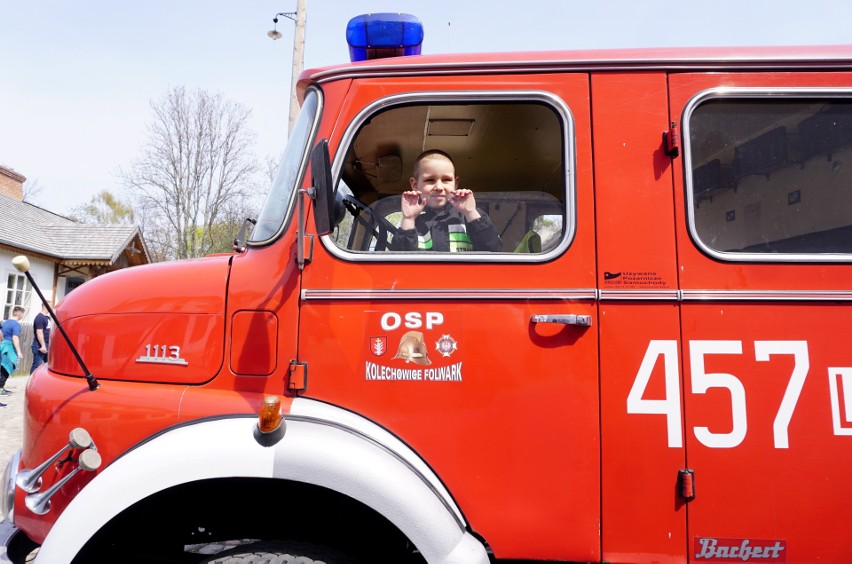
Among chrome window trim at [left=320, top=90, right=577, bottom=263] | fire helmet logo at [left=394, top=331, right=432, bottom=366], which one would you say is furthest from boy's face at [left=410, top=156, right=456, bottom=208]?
fire helmet logo at [left=394, top=331, right=432, bottom=366]

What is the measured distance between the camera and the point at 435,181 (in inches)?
88.7

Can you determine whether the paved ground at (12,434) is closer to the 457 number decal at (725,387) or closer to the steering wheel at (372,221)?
the steering wheel at (372,221)

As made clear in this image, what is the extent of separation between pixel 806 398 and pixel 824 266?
472 millimetres

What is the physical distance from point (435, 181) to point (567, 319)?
32.3 inches

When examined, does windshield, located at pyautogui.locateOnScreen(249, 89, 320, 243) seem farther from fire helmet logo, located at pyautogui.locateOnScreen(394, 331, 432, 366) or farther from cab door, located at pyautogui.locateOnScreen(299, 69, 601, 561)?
fire helmet logo, located at pyautogui.locateOnScreen(394, 331, 432, 366)

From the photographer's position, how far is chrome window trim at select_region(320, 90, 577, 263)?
196 centimetres

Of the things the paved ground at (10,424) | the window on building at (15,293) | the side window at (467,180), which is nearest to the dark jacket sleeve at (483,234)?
the side window at (467,180)

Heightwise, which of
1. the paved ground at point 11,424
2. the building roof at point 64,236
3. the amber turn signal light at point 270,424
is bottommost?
the paved ground at point 11,424

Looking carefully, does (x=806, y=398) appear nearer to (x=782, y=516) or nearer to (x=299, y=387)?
(x=782, y=516)

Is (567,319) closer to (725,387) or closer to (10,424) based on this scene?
(725,387)

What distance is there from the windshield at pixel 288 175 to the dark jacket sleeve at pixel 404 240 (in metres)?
0.43

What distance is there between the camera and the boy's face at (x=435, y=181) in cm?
221

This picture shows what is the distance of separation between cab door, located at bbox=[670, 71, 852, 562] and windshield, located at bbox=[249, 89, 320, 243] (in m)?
1.42

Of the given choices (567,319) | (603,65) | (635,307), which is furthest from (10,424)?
(603,65)
